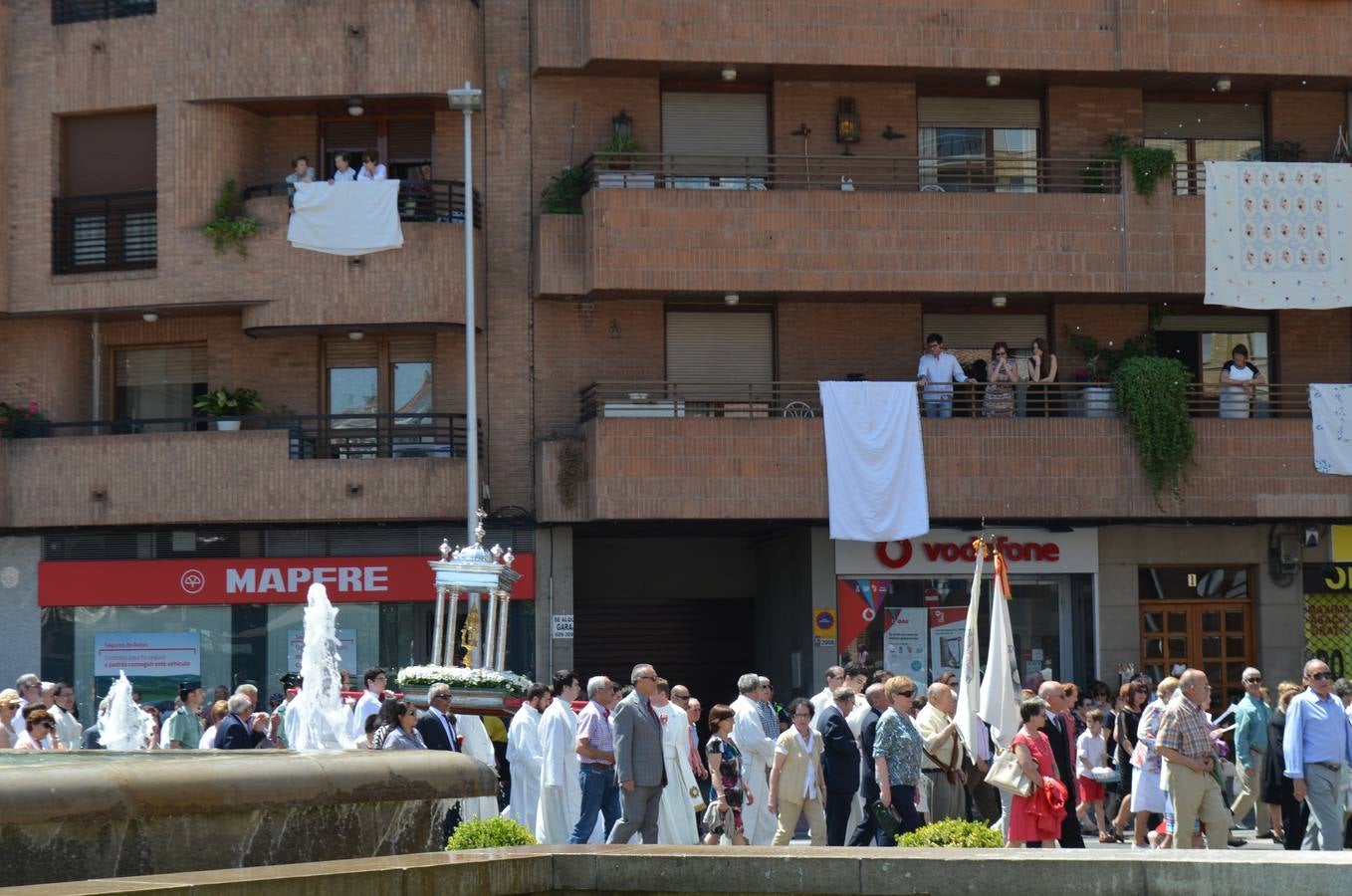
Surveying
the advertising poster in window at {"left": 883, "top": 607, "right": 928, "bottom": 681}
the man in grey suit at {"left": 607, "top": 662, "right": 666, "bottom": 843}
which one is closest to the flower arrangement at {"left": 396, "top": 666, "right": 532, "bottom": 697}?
the man in grey suit at {"left": 607, "top": 662, "right": 666, "bottom": 843}

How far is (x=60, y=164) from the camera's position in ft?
96.1

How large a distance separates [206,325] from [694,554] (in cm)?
825

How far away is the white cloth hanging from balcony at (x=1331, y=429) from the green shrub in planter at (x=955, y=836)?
18.1 m

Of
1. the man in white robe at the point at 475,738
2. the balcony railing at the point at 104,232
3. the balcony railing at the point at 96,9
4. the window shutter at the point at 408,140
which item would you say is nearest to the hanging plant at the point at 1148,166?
the window shutter at the point at 408,140

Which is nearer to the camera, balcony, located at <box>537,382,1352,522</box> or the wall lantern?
balcony, located at <box>537,382,1352,522</box>

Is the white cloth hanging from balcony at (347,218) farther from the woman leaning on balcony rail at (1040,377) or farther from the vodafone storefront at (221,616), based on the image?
the woman leaning on balcony rail at (1040,377)

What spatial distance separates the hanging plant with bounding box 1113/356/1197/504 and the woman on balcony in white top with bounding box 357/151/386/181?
34.7 ft

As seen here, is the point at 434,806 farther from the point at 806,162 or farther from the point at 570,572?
the point at 806,162

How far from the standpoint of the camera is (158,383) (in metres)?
29.9

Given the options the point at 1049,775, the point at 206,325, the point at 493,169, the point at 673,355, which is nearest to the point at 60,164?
the point at 206,325

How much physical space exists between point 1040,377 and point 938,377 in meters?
1.52

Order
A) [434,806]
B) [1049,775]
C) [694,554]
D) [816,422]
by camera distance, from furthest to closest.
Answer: [694,554], [816,422], [1049,775], [434,806]

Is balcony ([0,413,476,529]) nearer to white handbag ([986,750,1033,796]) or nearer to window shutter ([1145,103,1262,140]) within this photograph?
window shutter ([1145,103,1262,140])

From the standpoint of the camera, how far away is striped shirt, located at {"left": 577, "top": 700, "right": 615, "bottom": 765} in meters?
17.2
